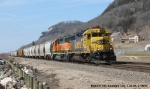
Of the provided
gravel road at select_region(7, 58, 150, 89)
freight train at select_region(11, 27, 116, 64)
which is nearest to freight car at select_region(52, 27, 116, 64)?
freight train at select_region(11, 27, 116, 64)

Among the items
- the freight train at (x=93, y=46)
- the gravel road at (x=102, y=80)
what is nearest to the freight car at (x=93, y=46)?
the freight train at (x=93, y=46)

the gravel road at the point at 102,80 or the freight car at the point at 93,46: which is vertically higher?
the freight car at the point at 93,46

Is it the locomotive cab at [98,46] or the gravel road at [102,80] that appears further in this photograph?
the locomotive cab at [98,46]

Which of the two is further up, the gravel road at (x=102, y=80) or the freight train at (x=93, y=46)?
the freight train at (x=93, y=46)

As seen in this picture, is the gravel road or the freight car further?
the freight car

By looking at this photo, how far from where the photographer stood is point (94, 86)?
14930mm

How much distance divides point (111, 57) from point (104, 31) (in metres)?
3.61

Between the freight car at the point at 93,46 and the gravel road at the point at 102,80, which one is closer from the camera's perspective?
the gravel road at the point at 102,80

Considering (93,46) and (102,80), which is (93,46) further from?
(102,80)

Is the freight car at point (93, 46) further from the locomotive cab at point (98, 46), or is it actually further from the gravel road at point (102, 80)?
the gravel road at point (102, 80)

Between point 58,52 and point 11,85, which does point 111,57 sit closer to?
point 11,85

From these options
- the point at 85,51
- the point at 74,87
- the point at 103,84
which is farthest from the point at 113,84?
the point at 85,51

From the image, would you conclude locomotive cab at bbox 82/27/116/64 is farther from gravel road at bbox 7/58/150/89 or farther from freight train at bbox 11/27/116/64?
gravel road at bbox 7/58/150/89

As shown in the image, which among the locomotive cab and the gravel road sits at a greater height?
the locomotive cab
